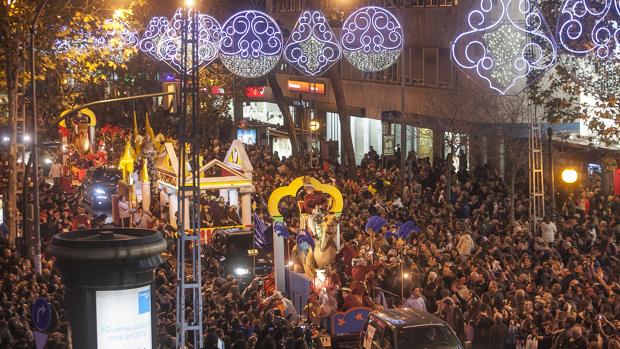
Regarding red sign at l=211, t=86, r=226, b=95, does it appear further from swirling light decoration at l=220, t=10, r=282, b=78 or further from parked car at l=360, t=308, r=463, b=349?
parked car at l=360, t=308, r=463, b=349

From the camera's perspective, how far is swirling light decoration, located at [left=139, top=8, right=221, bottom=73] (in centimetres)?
2920

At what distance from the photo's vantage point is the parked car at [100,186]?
36.3 meters

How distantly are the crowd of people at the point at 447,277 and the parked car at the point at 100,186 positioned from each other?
574cm

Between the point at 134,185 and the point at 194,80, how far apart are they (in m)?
21.2

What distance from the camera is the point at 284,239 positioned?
77.7 feet

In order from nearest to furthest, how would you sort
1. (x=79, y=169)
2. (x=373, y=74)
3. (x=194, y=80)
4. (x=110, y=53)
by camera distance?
(x=194, y=80), (x=110, y=53), (x=79, y=169), (x=373, y=74)

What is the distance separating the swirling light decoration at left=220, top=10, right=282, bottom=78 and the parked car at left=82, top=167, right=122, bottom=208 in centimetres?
651

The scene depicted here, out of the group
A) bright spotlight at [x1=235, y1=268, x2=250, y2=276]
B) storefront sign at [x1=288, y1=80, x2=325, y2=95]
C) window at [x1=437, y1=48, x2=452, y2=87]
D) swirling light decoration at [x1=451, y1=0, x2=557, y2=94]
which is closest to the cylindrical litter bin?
swirling light decoration at [x1=451, y1=0, x2=557, y2=94]

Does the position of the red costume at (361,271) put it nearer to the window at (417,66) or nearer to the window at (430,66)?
the window at (430,66)

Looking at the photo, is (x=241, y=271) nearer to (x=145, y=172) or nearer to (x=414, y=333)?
(x=145, y=172)

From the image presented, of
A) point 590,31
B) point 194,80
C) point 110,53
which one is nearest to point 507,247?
point 590,31

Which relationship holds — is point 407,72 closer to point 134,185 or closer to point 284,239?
point 134,185

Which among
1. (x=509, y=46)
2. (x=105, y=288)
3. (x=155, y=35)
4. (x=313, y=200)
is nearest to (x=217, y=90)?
(x=155, y=35)

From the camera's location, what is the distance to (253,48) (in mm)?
30234
